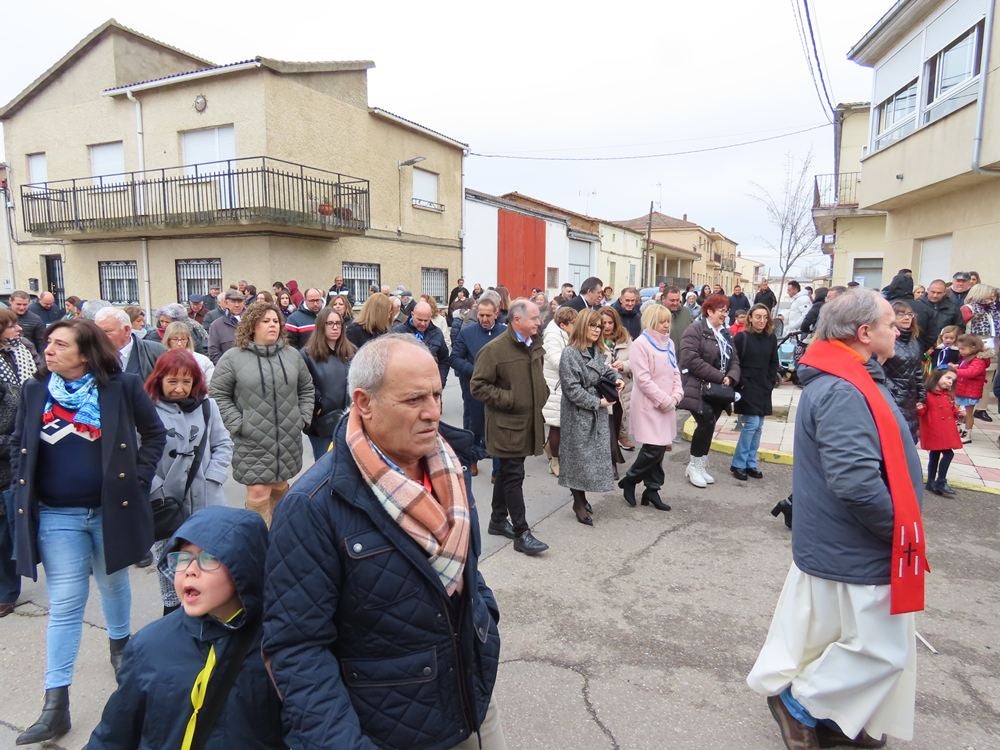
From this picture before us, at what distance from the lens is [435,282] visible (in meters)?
22.3

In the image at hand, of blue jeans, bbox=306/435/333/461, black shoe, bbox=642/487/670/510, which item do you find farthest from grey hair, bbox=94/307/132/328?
black shoe, bbox=642/487/670/510

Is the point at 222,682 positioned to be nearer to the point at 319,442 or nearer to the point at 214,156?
the point at 319,442

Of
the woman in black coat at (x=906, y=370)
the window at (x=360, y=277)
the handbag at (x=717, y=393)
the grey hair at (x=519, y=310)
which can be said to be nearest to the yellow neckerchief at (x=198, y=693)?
the grey hair at (x=519, y=310)

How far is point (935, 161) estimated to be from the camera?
11164 mm

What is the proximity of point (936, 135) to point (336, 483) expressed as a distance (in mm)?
13215

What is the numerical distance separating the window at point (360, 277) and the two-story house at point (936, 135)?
13.2m

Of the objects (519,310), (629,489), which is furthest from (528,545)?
(519,310)

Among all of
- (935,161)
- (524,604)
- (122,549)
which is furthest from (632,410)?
(935,161)

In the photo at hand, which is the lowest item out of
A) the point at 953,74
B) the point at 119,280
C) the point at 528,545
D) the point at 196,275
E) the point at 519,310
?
the point at 528,545

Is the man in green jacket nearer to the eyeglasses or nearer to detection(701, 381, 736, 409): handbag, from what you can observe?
detection(701, 381, 736, 409): handbag

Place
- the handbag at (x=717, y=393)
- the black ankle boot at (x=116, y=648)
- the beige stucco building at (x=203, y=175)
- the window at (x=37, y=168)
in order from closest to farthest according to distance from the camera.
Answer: the black ankle boot at (x=116, y=648)
the handbag at (x=717, y=393)
the beige stucco building at (x=203, y=175)
the window at (x=37, y=168)

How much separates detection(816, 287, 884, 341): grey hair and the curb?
429 cm

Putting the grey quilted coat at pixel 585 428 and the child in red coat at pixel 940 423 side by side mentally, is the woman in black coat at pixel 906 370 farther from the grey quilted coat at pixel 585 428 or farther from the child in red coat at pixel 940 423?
the grey quilted coat at pixel 585 428

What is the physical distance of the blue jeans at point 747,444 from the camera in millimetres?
6660
